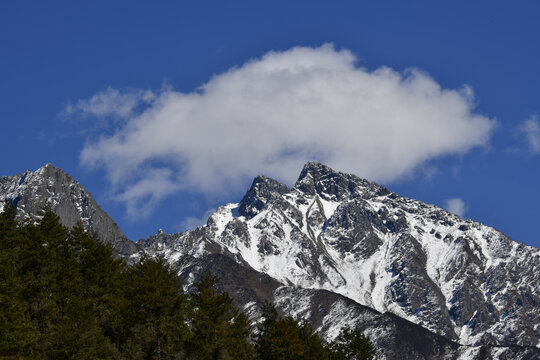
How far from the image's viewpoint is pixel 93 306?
255 ft

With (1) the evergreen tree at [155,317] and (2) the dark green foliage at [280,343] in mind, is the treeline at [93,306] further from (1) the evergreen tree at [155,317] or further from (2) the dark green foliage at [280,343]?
(2) the dark green foliage at [280,343]

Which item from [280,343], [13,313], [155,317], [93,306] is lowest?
[13,313]

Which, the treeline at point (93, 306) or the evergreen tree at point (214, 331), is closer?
the treeline at point (93, 306)

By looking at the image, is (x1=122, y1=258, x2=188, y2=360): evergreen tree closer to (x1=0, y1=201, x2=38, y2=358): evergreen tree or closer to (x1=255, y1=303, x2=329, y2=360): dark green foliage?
(x1=0, y1=201, x2=38, y2=358): evergreen tree

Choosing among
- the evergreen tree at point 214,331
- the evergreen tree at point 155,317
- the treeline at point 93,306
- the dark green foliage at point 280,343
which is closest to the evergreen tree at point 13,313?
the treeline at point 93,306

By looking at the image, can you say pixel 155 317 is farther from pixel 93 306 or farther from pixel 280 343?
pixel 280 343

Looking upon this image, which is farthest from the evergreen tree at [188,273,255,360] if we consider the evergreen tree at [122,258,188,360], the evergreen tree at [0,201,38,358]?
the evergreen tree at [0,201,38,358]

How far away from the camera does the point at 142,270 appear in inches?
3497

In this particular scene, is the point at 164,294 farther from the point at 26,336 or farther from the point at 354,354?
the point at 354,354

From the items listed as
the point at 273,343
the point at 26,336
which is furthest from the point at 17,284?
the point at 273,343

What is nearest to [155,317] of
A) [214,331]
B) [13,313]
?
[214,331]

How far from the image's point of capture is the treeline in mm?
68625

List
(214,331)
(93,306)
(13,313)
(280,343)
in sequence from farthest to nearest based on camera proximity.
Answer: (280,343)
(214,331)
(93,306)
(13,313)

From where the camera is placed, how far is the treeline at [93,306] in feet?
225
